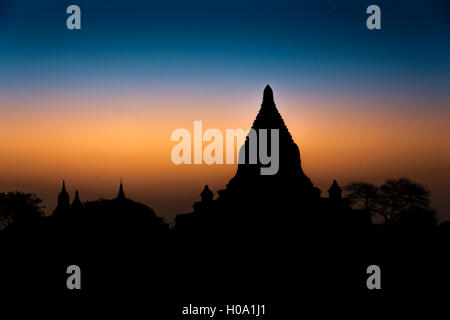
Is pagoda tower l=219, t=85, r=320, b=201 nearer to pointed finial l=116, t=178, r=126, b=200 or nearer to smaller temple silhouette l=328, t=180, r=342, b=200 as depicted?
smaller temple silhouette l=328, t=180, r=342, b=200

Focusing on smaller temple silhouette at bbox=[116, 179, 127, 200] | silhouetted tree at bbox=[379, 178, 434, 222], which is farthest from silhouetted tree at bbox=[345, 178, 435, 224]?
smaller temple silhouette at bbox=[116, 179, 127, 200]

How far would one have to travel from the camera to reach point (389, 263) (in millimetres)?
37969

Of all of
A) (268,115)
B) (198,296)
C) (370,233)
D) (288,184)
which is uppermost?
(268,115)

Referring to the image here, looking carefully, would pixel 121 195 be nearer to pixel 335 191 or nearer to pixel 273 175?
pixel 273 175

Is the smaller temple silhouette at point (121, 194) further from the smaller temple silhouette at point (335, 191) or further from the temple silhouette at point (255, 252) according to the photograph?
the smaller temple silhouette at point (335, 191)

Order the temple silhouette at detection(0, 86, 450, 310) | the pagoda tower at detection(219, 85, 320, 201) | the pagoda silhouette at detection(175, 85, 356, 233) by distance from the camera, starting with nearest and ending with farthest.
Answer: the temple silhouette at detection(0, 86, 450, 310), the pagoda silhouette at detection(175, 85, 356, 233), the pagoda tower at detection(219, 85, 320, 201)

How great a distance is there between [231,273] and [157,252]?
223 inches

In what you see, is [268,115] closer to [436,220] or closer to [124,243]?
[124,243]

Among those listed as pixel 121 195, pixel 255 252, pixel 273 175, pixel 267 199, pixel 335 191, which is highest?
pixel 273 175

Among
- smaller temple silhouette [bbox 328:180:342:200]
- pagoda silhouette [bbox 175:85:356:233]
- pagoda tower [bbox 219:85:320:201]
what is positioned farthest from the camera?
smaller temple silhouette [bbox 328:180:342:200]

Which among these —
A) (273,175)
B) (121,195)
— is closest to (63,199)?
(121,195)

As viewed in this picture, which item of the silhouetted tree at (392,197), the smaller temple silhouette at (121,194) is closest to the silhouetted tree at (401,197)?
the silhouetted tree at (392,197)

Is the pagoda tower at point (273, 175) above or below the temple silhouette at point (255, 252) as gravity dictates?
above

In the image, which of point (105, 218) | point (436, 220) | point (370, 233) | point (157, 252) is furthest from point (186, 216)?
point (436, 220)
